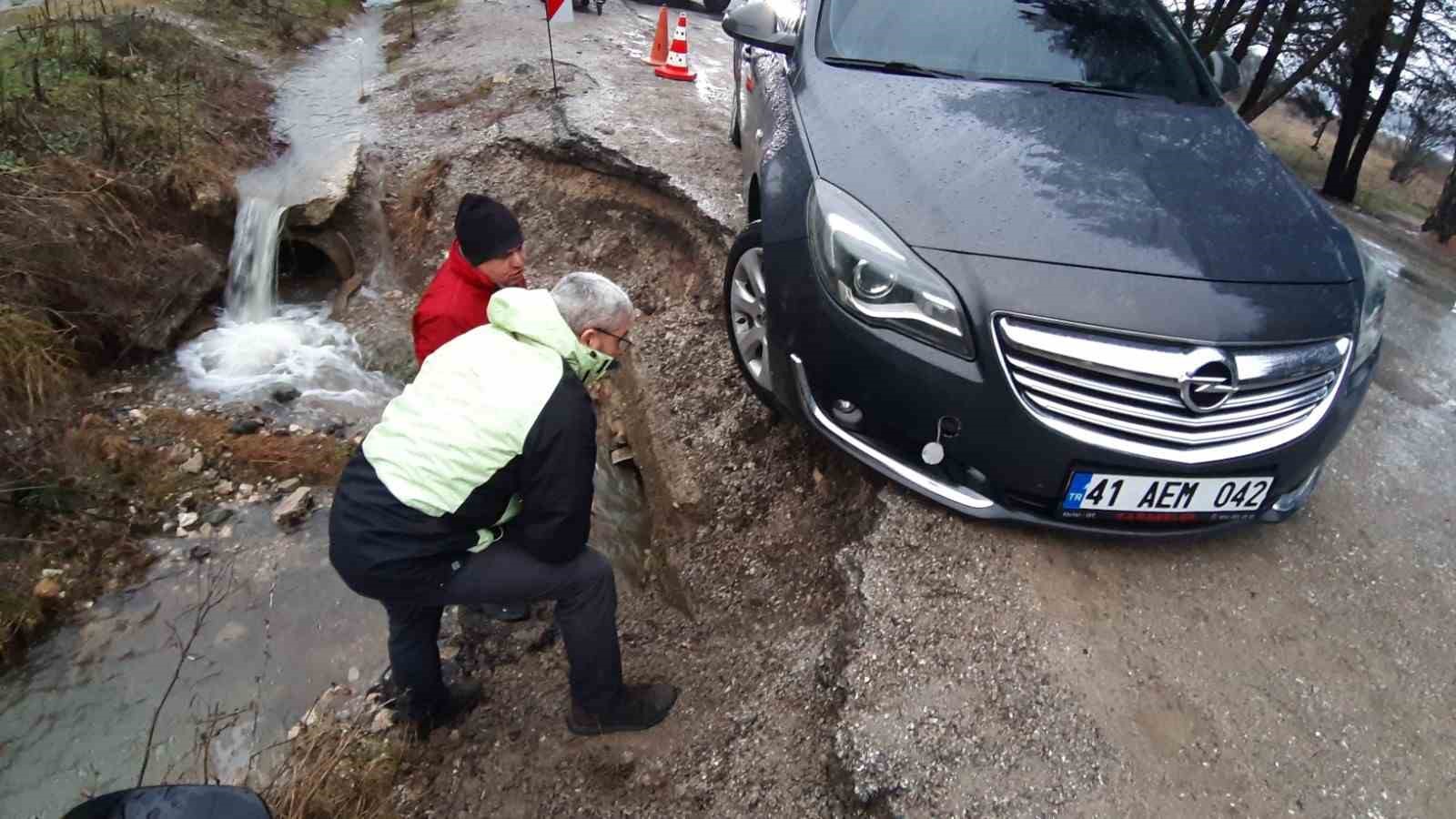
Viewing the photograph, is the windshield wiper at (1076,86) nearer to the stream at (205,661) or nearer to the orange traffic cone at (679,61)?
the stream at (205,661)

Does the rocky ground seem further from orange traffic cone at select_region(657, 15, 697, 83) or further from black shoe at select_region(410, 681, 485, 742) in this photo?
orange traffic cone at select_region(657, 15, 697, 83)

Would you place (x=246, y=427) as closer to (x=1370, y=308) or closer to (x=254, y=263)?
(x=254, y=263)

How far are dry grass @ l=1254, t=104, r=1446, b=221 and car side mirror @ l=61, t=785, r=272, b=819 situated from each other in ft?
57.0

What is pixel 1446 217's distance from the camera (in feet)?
31.5

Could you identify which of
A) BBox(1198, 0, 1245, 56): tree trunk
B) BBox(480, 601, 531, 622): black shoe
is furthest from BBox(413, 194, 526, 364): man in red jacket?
BBox(1198, 0, 1245, 56): tree trunk

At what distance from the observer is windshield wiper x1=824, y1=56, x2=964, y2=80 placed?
3.09 metres

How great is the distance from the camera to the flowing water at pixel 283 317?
Answer: 5.29m

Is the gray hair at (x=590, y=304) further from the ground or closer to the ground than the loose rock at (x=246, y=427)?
further from the ground

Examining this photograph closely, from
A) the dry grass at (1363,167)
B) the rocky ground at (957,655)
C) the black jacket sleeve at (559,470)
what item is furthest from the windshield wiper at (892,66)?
the dry grass at (1363,167)

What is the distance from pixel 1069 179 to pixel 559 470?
1.78 metres

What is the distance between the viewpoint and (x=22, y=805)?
2906 millimetres

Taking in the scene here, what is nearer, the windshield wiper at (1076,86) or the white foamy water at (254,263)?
the windshield wiper at (1076,86)

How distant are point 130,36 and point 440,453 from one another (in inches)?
318

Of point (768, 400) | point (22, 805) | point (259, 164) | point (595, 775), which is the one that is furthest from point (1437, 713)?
point (259, 164)
